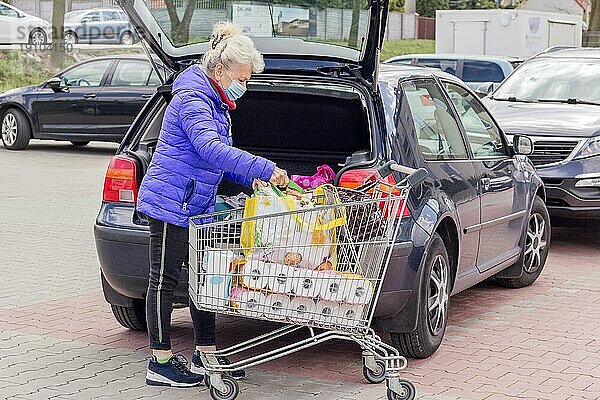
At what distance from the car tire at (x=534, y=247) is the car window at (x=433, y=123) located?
1.59 meters

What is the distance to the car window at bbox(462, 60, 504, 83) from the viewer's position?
2153 cm

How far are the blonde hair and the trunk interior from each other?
0.90 meters

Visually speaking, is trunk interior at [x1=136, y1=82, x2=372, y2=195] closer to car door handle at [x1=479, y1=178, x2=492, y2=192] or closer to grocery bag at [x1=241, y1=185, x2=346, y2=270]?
car door handle at [x1=479, y1=178, x2=492, y2=192]

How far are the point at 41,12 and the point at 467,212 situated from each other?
153 ft

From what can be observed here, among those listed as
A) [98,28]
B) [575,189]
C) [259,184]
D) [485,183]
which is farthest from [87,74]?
[98,28]

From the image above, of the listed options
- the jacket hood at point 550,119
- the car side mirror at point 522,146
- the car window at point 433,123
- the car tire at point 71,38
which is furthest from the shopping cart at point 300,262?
the car tire at point 71,38

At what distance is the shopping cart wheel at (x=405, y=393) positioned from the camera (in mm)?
5434

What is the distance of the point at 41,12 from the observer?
167ft

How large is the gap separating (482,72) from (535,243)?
44.3ft

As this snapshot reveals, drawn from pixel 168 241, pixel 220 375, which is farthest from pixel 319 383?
pixel 168 241

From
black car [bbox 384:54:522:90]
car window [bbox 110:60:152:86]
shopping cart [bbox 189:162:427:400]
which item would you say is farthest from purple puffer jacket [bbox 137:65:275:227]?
black car [bbox 384:54:522:90]

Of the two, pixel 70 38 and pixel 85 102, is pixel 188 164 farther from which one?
pixel 70 38

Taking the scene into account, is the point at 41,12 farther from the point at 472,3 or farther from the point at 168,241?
the point at 168,241

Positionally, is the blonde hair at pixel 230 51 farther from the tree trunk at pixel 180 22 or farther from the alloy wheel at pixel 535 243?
the alloy wheel at pixel 535 243
